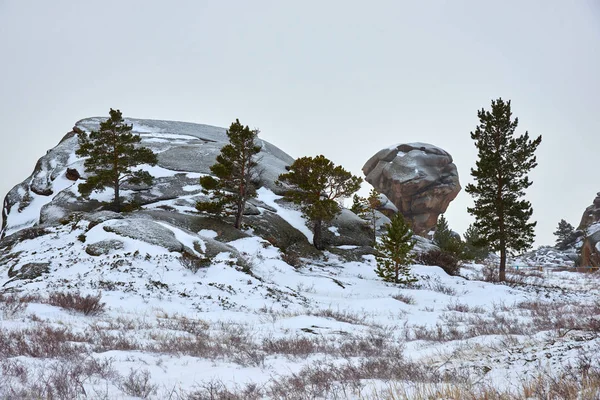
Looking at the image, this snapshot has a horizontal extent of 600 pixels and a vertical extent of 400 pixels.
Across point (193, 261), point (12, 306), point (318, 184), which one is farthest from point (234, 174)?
point (12, 306)

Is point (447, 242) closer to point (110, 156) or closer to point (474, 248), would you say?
point (474, 248)

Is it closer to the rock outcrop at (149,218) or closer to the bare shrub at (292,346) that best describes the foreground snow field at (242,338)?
the bare shrub at (292,346)

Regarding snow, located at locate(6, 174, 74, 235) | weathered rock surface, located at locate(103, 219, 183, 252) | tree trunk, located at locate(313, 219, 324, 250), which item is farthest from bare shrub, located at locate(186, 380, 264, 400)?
snow, located at locate(6, 174, 74, 235)

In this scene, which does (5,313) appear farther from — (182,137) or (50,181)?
(182,137)

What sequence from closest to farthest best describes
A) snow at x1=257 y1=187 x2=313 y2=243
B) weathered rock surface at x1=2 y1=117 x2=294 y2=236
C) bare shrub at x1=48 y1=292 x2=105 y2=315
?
bare shrub at x1=48 y1=292 x2=105 y2=315
weathered rock surface at x1=2 y1=117 x2=294 y2=236
snow at x1=257 y1=187 x2=313 y2=243

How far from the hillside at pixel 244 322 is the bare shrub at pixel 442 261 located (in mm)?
2476

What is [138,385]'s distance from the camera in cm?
373

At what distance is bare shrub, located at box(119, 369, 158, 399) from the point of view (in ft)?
11.8

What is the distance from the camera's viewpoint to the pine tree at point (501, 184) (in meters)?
24.5

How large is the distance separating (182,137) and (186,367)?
131ft

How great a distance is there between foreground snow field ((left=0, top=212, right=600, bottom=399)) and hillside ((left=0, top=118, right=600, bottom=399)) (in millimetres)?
38

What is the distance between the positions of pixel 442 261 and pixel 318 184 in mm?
10451

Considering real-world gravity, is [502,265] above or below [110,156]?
below

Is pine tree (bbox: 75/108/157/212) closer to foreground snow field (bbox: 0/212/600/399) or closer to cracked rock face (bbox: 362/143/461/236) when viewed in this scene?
foreground snow field (bbox: 0/212/600/399)
